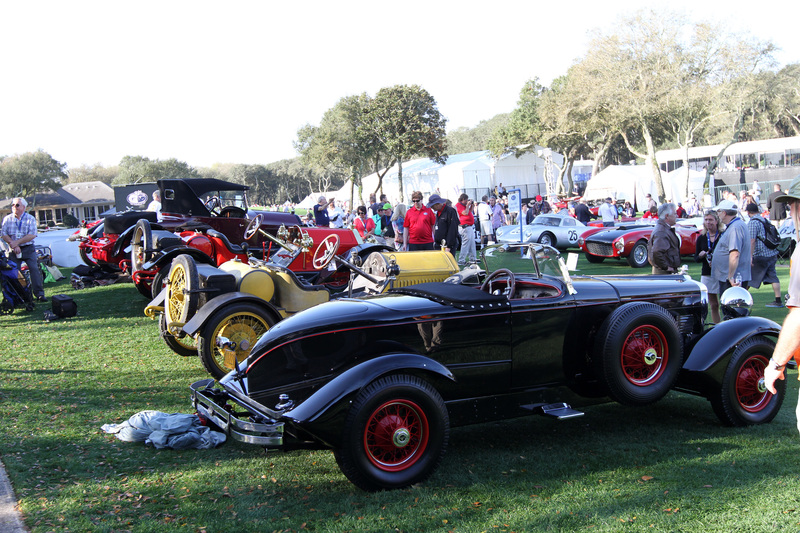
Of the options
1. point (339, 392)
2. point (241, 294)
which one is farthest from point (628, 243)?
point (339, 392)

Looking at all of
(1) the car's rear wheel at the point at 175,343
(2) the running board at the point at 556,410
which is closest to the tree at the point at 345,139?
(1) the car's rear wheel at the point at 175,343

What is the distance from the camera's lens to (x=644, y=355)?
15.5ft

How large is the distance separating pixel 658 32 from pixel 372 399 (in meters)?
37.5

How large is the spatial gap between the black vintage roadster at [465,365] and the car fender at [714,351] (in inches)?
0.4

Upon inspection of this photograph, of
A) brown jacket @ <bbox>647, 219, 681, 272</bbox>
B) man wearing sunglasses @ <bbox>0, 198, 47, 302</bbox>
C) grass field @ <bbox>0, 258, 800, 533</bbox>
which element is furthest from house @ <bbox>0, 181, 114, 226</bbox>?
grass field @ <bbox>0, 258, 800, 533</bbox>

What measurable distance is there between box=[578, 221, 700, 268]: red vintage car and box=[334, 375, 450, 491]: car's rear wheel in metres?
12.9

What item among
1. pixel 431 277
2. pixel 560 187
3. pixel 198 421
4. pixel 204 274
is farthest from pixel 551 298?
pixel 560 187

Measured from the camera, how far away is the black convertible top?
4422 millimetres

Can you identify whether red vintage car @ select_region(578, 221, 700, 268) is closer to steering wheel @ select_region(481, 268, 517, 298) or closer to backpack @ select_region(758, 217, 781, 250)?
backpack @ select_region(758, 217, 781, 250)

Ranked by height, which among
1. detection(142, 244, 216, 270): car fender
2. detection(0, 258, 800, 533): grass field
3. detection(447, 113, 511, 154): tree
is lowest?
detection(0, 258, 800, 533): grass field

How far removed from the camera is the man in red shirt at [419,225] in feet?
36.7

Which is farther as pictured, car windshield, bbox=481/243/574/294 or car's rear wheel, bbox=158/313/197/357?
car's rear wheel, bbox=158/313/197/357

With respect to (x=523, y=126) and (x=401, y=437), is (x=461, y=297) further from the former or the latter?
(x=523, y=126)

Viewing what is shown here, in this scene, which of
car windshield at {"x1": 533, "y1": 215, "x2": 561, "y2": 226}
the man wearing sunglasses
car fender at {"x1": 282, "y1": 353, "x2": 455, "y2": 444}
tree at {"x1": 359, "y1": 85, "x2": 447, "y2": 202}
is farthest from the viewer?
tree at {"x1": 359, "y1": 85, "x2": 447, "y2": 202}
